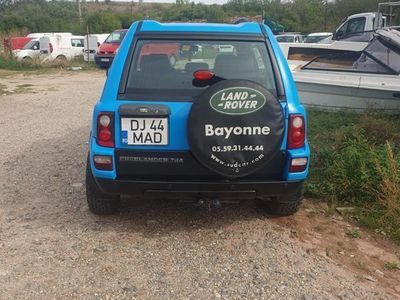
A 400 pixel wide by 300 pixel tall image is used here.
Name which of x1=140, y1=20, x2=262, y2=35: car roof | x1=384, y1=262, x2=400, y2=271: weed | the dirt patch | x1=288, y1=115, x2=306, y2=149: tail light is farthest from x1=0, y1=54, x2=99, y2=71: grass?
x1=384, y1=262, x2=400, y2=271: weed

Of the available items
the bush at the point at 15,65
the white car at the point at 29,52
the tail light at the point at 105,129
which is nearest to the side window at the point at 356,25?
the tail light at the point at 105,129

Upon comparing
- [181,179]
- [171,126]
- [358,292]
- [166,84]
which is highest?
[166,84]

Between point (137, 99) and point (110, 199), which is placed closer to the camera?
point (137, 99)

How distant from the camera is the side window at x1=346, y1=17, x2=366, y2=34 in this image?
14453mm

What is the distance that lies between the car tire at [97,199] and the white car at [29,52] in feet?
64.9

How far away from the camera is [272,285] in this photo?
3.16 metres

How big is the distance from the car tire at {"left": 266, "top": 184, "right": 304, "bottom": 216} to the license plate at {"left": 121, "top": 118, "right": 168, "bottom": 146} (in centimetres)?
114

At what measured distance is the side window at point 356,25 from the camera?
14453 millimetres

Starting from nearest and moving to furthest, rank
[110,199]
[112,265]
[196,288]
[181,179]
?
1. [196,288]
2. [112,265]
3. [181,179]
4. [110,199]

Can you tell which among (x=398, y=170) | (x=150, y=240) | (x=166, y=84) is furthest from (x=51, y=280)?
(x=398, y=170)

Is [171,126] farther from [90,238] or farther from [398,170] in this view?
[398,170]

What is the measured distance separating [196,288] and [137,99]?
143cm

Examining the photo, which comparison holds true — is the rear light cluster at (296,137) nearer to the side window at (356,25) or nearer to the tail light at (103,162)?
the tail light at (103,162)

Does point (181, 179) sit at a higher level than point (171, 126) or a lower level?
lower
